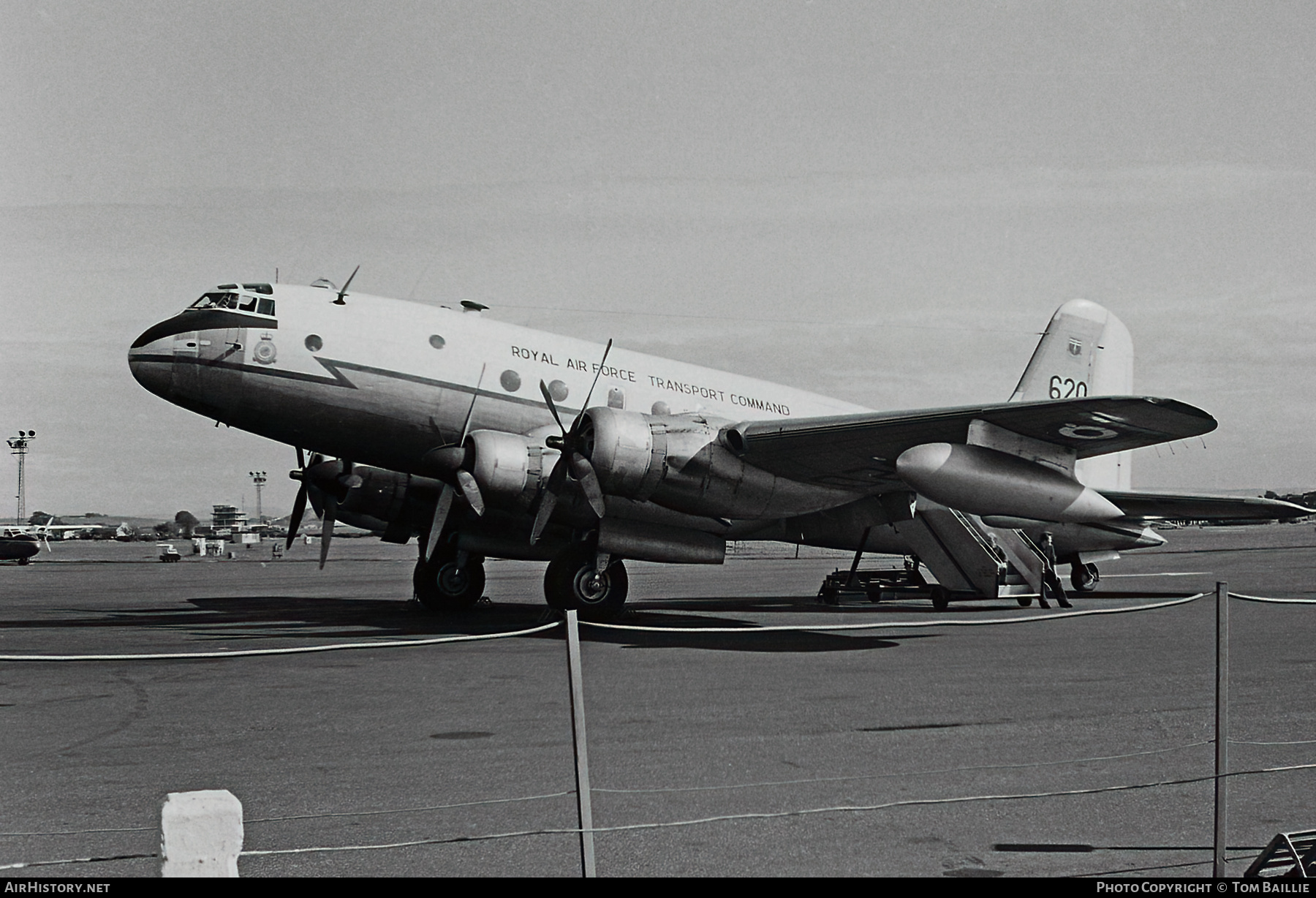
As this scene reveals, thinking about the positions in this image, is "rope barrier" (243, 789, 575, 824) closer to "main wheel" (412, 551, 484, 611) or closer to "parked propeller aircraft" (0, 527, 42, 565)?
"main wheel" (412, 551, 484, 611)

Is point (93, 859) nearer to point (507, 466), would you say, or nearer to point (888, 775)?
point (888, 775)

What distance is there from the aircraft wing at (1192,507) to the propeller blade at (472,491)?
1353cm

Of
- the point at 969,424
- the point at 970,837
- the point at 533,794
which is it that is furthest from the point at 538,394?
the point at 970,837

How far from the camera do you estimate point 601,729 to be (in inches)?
368

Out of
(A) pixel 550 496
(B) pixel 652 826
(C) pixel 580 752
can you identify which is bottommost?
(B) pixel 652 826

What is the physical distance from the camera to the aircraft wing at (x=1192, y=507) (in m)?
22.5

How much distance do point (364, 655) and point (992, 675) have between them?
8.26m

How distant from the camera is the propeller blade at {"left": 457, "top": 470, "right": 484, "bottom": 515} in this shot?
18156mm

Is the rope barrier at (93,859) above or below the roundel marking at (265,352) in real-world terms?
below

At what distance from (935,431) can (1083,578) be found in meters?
14.9

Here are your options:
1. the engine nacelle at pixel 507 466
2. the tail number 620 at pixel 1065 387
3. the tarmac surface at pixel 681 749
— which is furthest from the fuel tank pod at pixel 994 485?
the tail number 620 at pixel 1065 387

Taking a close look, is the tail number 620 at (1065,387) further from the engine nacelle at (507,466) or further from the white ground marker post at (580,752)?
the white ground marker post at (580,752)

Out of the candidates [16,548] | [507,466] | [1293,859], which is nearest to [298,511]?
[507,466]

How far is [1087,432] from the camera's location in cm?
1683
